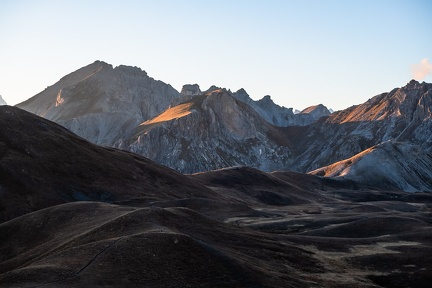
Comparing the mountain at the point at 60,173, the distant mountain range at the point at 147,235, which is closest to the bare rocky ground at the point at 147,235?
the distant mountain range at the point at 147,235

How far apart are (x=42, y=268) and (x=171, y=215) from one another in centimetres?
1850

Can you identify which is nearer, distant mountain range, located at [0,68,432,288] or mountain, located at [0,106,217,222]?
distant mountain range, located at [0,68,432,288]

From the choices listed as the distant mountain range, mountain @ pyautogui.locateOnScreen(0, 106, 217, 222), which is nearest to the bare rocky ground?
the distant mountain range

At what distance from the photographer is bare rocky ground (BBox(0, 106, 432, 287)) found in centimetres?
3039

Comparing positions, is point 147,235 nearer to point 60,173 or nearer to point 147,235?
point 147,235

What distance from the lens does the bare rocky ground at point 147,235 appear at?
30.4 metres

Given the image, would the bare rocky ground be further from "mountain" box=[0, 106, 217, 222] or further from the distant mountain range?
"mountain" box=[0, 106, 217, 222]

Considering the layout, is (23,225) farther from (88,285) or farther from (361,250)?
(361,250)

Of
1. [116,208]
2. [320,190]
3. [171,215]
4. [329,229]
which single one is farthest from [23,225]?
[320,190]

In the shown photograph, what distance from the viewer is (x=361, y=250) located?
5547cm

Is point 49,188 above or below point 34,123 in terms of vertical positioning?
below

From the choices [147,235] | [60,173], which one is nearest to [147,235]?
[147,235]

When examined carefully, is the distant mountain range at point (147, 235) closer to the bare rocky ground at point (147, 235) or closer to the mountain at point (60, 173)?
the bare rocky ground at point (147, 235)

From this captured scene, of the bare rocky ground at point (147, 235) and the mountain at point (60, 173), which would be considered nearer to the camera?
the bare rocky ground at point (147, 235)
